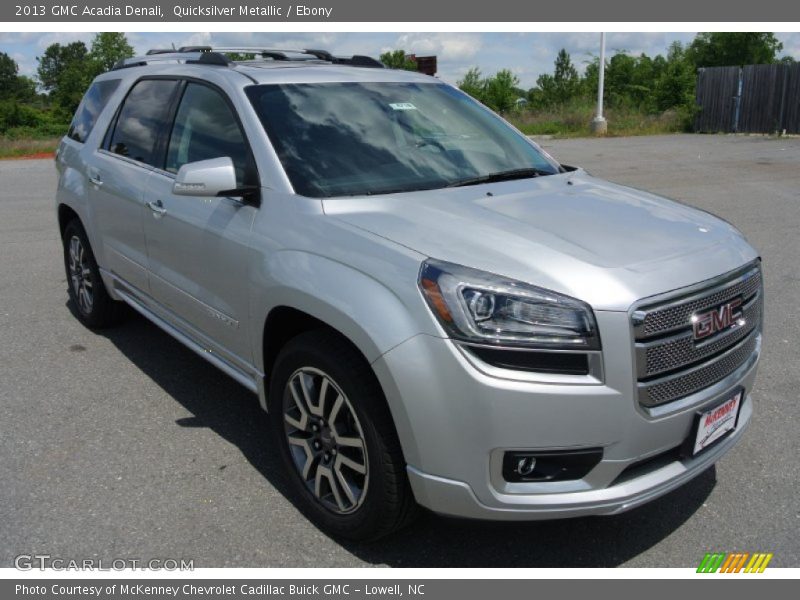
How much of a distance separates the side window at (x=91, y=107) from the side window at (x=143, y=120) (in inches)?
15.7

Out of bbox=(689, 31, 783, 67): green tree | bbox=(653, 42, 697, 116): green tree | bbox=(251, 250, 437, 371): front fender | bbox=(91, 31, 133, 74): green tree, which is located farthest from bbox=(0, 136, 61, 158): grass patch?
bbox=(91, 31, 133, 74): green tree

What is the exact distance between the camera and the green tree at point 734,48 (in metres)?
62.9

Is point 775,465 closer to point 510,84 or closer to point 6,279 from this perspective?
point 6,279

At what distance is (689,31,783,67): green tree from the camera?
6288 cm

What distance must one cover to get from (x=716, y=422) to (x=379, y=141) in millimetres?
1969

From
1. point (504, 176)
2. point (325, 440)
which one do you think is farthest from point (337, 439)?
point (504, 176)

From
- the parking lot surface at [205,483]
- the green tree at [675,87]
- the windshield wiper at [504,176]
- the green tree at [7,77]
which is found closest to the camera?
the parking lot surface at [205,483]

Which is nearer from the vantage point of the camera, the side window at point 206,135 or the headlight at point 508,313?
the headlight at point 508,313

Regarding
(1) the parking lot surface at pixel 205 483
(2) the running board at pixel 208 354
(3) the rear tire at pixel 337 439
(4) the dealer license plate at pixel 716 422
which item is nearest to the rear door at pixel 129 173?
(2) the running board at pixel 208 354

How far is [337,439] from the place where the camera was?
2.97m

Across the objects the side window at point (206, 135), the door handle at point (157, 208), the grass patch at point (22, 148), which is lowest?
the grass patch at point (22, 148)

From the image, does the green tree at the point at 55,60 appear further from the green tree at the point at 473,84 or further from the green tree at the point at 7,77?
the green tree at the point at 473,84

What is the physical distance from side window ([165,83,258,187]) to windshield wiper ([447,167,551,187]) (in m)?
0.98

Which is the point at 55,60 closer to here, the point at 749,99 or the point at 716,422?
the point at 749,99
